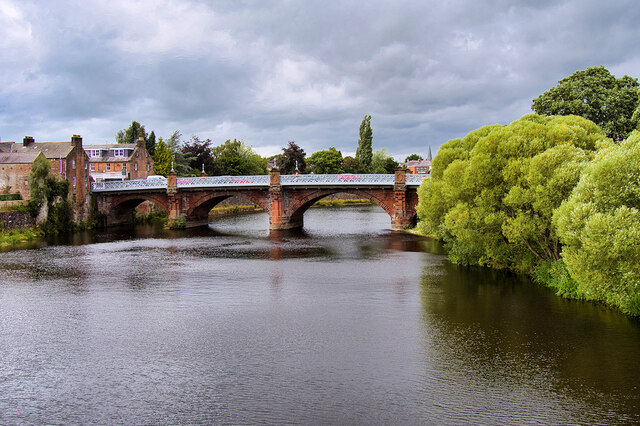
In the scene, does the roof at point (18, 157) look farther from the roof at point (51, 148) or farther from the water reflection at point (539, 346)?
the water reflection at point (539, 346)

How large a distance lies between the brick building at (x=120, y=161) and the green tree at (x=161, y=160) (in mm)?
3180

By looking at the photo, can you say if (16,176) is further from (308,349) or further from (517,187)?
(517,187)

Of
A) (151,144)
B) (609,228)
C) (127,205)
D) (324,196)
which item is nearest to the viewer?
(609,228)

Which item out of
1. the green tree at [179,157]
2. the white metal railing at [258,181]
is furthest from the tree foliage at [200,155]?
the white metal railing at [258,181]

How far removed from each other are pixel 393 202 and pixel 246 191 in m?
17.8

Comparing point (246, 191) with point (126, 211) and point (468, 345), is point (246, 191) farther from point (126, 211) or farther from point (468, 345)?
point (468, 345)

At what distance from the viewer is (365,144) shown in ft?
395

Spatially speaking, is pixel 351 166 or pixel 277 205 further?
pixel 351 166

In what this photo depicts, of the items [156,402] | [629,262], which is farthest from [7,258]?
[629,262]

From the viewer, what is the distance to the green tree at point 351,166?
120m

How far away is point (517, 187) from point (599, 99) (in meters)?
26.0

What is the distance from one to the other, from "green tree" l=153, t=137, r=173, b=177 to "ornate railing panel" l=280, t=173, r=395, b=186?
39881 millimetres

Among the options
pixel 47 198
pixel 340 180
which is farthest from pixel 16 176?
pixel 340 180

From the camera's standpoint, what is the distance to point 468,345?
62.4 ft
